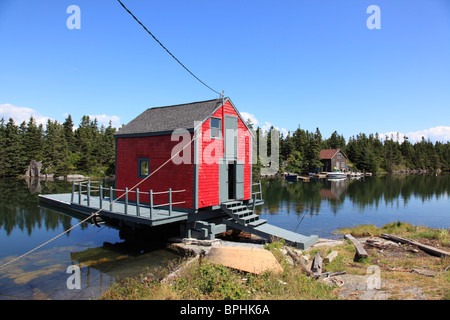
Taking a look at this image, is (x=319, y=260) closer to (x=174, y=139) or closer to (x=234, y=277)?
(x=234, y=277)

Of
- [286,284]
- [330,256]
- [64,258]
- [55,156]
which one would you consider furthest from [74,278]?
[55,156]

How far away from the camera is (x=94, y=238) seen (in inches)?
682

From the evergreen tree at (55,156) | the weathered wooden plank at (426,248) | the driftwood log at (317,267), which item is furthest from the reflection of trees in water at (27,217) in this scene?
the evergreen tree at (55,156)

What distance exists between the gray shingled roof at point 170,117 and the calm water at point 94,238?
6258 millimetres

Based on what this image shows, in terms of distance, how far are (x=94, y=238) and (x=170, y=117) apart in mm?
8378

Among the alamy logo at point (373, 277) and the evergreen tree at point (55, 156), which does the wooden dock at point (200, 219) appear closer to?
the alamy logo at point (373, 277)

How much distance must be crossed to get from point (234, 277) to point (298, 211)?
19447 millimetres

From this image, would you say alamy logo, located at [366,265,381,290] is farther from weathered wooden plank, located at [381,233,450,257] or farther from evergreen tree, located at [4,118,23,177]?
evergreen tree, located at [4,118,23,177]

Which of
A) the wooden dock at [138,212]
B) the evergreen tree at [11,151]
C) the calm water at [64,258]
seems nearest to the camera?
the calm water at [64,258]

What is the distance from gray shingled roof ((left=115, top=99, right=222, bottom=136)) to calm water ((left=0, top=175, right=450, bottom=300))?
6.26 m

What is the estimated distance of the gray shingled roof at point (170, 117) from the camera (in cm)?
1513

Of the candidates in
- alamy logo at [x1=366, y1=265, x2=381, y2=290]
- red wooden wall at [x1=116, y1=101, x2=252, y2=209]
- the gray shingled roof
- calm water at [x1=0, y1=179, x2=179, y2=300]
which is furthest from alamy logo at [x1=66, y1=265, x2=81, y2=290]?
alamy logo at [x1=366, y1=265, x2=381, y2=290]

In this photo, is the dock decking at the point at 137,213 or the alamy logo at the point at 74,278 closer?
the alamy logo at the point at 74,278

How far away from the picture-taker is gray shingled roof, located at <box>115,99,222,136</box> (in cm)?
1513
